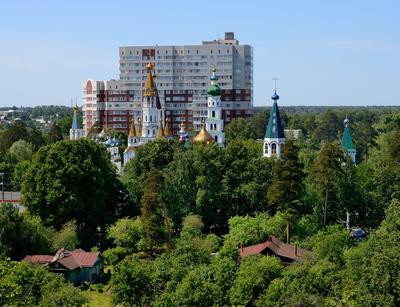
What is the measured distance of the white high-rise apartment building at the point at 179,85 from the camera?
340 ft

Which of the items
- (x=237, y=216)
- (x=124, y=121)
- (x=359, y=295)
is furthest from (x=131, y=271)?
(x=124, y=121)

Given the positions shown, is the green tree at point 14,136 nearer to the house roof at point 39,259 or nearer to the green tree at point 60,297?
the house roof at point 39,259

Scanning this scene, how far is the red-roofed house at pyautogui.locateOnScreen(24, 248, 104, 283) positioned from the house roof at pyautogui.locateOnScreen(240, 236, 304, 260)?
7779 mm

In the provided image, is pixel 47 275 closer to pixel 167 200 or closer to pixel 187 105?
pixel 167 200

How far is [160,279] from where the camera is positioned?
111ft

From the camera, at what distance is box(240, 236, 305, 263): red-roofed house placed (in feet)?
129

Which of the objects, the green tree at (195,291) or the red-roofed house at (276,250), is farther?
the red-roofed house at (276,250)

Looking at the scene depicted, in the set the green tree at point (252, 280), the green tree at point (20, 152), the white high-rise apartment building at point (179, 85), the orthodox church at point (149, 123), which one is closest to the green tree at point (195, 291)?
the green tree at point (252, 280)

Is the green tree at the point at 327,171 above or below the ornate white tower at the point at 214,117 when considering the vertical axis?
below

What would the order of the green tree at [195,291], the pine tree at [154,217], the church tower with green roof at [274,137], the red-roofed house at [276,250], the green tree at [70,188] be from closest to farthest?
the green tree at [195,291], the red-roofed house at [276,250], the pine tree at [154,217], the green tree at [70,188], the church tower with green roof at [274,137]

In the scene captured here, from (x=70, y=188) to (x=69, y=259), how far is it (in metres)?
7.32

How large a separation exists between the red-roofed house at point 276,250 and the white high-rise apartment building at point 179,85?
63.0 meters

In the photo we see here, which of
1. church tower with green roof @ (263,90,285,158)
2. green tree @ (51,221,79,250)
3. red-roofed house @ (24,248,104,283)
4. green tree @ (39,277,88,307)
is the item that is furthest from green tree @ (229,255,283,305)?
church tower with green roof @ (263,90,285,158)

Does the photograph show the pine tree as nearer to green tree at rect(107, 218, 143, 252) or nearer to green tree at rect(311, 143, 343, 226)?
green tree at rect(107, 218, 143, 252)
